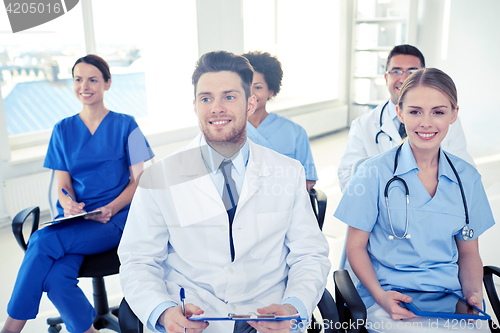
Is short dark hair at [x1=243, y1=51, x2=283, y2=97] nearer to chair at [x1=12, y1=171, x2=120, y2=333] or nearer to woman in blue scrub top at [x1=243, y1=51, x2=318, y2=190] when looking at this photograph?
woman in blue scrub top at [x1=243, y1=51, x2=318, y2=190]

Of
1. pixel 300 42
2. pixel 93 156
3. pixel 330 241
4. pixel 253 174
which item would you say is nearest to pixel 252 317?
pixel 253 174

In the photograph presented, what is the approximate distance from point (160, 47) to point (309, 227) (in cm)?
362

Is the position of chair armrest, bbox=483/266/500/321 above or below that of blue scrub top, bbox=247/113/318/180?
below

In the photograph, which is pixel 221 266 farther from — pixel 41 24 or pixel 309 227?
pixel 41 24

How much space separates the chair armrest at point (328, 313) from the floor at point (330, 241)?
117 centimetres

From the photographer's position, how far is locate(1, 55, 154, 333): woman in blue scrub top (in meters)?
1.70

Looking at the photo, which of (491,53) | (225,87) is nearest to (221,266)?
(225,87)

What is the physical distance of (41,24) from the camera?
3.51 metres

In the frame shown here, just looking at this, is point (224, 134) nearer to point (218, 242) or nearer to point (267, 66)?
point (218, 242)

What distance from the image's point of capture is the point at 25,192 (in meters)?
3.27

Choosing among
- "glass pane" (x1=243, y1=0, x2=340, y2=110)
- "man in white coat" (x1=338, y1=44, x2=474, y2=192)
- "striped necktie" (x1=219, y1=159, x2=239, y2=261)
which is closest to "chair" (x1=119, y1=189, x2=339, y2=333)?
"striped necktie" (x1=219, y1=159, x2=239, y2=261)

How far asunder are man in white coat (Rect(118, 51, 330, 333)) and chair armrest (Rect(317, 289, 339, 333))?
3 centimetres

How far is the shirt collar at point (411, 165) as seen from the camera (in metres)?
1.42

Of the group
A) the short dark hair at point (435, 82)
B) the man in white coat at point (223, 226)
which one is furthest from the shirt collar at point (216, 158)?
the short dark hair at point (435, 82)
